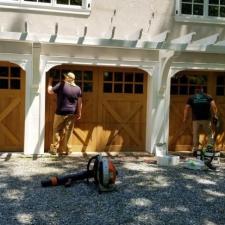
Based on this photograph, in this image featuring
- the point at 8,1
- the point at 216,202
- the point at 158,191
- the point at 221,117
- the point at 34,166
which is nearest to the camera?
the point at 216,202

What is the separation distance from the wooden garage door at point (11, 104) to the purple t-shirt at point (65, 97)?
3.29 ft

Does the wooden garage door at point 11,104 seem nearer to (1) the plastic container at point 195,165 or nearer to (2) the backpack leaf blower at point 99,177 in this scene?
Result: (2) the backpack leaf blower at point 99,177

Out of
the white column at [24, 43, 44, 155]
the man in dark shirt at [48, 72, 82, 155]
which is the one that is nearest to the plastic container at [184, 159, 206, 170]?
the man in dark shirt at [48, 72, 82, 155]

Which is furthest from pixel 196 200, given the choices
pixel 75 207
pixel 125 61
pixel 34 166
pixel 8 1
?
pixel 8 1

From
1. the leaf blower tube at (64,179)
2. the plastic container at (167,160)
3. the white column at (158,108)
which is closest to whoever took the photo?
the leaf blower tube at (64,179)

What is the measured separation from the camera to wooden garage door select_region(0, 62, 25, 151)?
450 inches

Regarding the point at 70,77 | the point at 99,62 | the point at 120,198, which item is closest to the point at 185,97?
the point at 99,62

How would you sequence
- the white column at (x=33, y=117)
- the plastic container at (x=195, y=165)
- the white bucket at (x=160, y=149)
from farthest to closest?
the white bucket at (x=160, y=149), the white column at (x=33, y=117), the plastic container at (x=195, y=165)

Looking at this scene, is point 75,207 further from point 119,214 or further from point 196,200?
point 196,200

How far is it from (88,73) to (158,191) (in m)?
4.80

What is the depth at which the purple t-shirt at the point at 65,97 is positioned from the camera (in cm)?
1099

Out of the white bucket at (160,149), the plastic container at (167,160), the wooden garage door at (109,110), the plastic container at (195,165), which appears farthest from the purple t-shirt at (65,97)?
the plastic container at (195,165)

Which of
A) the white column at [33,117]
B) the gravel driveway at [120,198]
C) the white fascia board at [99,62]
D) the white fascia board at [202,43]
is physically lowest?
the gravel driveway at [120,198]

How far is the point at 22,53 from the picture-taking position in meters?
11.0
